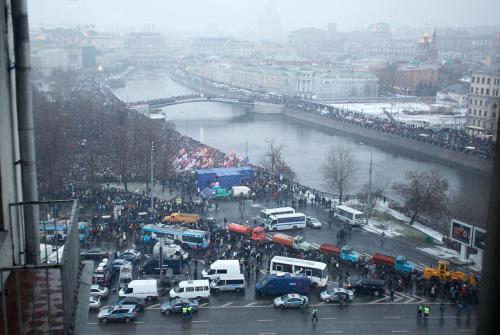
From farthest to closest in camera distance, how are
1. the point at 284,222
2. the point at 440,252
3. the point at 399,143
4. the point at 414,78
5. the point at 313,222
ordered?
the point at 414,78 → the point at 399,143 → the point at 313,222 → the point at 284,222 → the point at 440,252

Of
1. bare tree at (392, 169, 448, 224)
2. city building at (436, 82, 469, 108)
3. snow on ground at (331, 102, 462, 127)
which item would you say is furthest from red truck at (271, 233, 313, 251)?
city building at (436, 82, 469, 108)

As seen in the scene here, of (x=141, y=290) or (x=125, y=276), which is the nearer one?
(x=141, y=290)

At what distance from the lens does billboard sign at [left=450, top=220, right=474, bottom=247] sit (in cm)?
343

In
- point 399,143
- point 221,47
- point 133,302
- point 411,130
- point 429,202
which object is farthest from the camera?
point 221,47

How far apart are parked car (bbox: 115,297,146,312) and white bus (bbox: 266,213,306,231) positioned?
1.52m

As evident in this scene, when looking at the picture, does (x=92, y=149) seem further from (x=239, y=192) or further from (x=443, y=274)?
(x=443, y=274)

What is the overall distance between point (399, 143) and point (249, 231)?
5367mm

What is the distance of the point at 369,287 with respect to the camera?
10.2 feet

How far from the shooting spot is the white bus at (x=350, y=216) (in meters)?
4.50

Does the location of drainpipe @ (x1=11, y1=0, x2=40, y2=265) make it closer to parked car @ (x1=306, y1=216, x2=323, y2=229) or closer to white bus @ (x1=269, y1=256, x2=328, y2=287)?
white bus @ (x1=269, y1=256, x2=328, y2=287)

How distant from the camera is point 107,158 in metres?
6.67

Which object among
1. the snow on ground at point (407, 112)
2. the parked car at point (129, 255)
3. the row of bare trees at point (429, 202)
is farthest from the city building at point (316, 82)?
the parked car at point (129, 255)

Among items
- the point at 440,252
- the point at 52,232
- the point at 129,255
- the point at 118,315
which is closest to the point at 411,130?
the point at 440,252

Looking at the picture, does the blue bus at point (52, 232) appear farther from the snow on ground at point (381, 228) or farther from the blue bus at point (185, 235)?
the snow on ground at point (381, 228)
